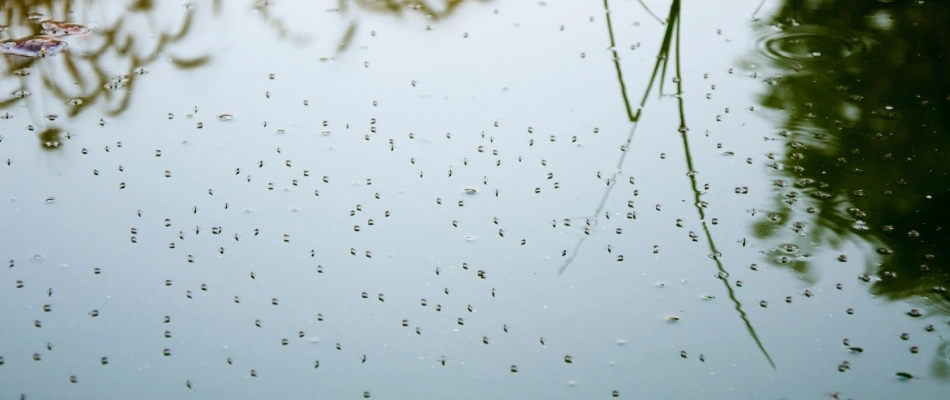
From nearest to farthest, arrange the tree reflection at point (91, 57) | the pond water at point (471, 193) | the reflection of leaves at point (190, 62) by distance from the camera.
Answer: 1. the pond water at point (471, 193)
2. the tree reflection at point (91, 57)
3. the reflection of leaves at point (190, 62)

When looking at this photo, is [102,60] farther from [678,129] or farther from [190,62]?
[678,129]

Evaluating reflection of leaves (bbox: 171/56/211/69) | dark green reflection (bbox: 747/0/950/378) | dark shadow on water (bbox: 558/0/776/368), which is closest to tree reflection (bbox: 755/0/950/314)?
dark green reflection (bbox: 747/0/950/378)

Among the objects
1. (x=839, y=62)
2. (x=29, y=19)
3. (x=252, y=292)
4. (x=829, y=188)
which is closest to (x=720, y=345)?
(x=829, y=188)

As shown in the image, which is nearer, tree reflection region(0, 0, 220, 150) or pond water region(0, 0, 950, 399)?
pond water region(0, 0, 950, 399)

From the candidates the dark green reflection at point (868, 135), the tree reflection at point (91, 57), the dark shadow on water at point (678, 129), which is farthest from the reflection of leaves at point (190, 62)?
the dark green reflection at point (868, 135)

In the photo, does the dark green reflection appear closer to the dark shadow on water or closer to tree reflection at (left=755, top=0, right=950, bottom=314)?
tree reflection at (left=755, top=0, right=950, bottom=314)

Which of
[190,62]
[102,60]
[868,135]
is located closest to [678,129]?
[868,135]

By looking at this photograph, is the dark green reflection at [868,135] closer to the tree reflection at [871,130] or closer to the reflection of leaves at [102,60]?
the tree reflection at [871,130]

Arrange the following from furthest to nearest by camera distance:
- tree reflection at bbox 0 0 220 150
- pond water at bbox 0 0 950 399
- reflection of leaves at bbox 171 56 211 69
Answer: reflection of leaves at bbox 171 56 211 69
tree reflection at bbox 0 0 220 150
pond water at bbox 0 0 950 399
